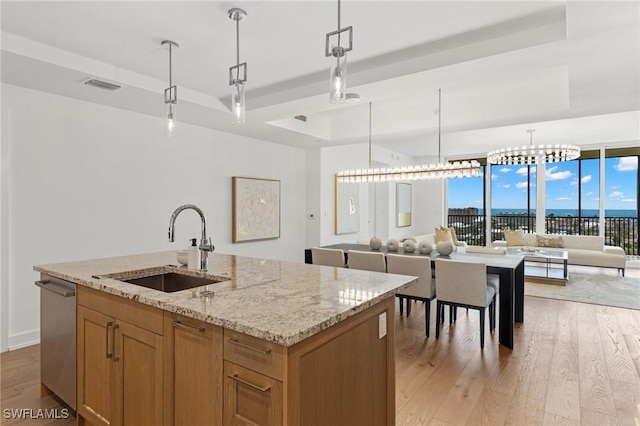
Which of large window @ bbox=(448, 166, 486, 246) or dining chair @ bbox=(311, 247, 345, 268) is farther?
large window @ bbox=(448, 166, 486, 246)

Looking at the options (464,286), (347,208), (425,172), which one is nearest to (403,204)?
(347,208)

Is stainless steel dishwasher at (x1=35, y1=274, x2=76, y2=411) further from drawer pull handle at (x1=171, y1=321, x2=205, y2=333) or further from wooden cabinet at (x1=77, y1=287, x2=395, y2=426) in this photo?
drawer pull handle at (x1=171, y1=321, x2=205, y2=333)

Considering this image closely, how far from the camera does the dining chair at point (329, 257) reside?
4234mm

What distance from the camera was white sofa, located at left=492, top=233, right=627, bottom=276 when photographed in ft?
21.6

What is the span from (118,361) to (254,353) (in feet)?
Answer: 3.33

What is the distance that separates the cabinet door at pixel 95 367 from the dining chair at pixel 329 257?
2649 millimetres

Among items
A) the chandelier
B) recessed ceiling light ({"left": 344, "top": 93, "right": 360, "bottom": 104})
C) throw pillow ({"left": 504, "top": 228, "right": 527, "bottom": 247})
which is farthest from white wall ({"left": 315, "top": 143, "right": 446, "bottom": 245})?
recessed ceiling light ({"left": 344, "top": 93, "right": 360, "bottom": 104})

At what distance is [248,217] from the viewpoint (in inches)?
215

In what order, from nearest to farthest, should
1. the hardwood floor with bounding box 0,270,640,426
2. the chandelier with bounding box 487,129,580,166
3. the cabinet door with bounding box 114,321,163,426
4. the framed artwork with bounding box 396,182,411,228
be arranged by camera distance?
the cabinet door with bounding box 114,321,163,426
the hardwood floor with bounding box 0,270,640,426
the chandelier with bounding box 487,129,580,166
the framed artwork with bounding box 396,182,411,228

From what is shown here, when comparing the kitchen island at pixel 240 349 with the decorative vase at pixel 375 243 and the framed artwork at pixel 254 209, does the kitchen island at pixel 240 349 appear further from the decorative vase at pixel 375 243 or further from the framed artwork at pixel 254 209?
the framed artwork at pixel 254 209

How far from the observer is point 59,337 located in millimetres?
2264

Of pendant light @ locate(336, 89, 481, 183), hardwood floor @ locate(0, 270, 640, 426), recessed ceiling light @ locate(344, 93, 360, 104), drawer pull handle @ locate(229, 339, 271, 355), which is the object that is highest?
recessed ceiling light @ locate(344, 93, 360, 104)

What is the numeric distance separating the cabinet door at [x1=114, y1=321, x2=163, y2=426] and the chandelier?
584cm

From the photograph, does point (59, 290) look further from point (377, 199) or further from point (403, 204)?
point (403, 204)
